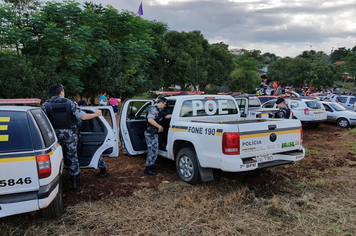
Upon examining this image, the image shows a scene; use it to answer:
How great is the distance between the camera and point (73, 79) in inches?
589

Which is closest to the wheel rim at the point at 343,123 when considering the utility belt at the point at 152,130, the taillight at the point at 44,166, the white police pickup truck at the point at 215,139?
the white police pickup truck at the point at 215,139

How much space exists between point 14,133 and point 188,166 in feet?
9.41

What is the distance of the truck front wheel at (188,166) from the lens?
4512 mm

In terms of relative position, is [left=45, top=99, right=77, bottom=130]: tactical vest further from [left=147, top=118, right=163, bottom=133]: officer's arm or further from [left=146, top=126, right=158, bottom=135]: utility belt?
[left=146, top=126, right=158, bottom=135]: utility belt

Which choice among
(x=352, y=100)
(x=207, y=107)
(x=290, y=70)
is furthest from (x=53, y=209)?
(x=290, y=70)

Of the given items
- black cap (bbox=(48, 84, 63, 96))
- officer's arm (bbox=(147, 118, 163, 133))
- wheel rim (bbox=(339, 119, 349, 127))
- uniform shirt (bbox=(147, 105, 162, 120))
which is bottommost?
wheel rim (bbox=(339, 119, 349, 127))

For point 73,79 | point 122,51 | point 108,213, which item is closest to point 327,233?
point 108,213

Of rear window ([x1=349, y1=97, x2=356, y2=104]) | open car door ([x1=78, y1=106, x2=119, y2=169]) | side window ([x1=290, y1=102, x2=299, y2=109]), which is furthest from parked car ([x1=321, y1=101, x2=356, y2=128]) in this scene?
open car door ([x1=78, y1=106, x2=119, y2=169])

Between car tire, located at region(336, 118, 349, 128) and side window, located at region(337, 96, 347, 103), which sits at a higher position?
side window, located at region(337, 96, 347, 103)

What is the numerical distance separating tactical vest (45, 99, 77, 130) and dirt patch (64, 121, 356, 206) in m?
1.23

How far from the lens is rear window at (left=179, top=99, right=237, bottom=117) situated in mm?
5301

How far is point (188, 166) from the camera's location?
4719 mm

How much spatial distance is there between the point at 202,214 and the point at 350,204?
232 cm

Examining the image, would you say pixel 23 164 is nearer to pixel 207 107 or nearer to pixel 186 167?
pixel 186 167
